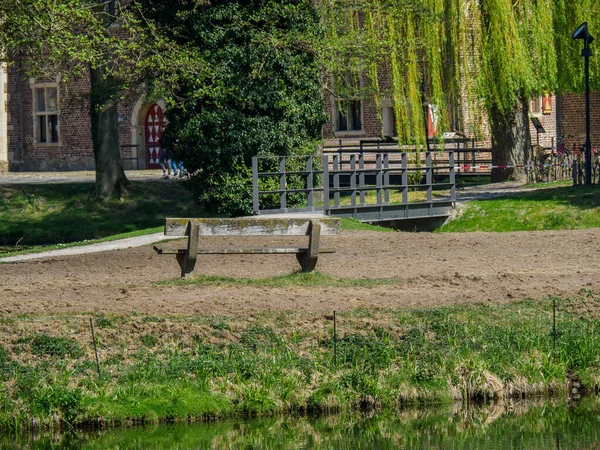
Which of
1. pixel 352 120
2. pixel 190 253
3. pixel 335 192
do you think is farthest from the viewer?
pixel 352 120

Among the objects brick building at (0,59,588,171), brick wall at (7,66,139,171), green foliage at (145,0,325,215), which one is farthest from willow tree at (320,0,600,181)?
brick wall at (7,66,139,171)

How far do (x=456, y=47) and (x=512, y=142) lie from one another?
4.36 metres

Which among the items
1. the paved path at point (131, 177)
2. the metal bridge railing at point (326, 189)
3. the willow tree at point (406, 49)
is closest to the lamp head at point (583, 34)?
the willow tree at point (406, 49)

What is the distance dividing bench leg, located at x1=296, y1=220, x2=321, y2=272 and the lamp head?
15283 mm

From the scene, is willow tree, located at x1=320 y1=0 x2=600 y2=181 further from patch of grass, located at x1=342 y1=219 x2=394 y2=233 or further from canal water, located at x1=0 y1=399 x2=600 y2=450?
canal water, located at x1=0 y1=399 x2=600 y2=450

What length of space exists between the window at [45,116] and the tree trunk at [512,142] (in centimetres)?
2173

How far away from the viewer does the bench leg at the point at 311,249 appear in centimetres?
1641

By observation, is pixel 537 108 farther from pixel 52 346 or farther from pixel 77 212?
pixel 52 346

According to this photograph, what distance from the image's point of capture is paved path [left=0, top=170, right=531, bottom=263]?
909 inches

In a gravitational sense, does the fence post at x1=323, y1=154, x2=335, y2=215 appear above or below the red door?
below

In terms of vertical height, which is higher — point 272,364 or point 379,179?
point 379,179


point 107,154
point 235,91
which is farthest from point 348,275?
point 107,154

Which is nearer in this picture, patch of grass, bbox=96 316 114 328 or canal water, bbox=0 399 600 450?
canal water, bbox=0 399 600 450

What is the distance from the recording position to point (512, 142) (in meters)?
34.0
